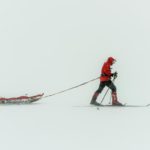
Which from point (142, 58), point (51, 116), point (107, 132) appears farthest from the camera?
point (142, 58)

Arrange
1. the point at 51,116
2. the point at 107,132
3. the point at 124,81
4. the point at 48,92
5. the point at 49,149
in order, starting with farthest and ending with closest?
the point at 124,81, the point at 48,92, the point at 51,116, the point at 107,132, the point at 49,149

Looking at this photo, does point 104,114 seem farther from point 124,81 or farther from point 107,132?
point 124,81

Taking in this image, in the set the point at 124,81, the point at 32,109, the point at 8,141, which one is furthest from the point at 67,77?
the point at 8,141

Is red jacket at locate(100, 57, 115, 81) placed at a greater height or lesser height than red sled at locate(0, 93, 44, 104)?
greater

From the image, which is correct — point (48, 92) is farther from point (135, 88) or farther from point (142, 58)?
point (142, 58)

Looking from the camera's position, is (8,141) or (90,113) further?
(90,113)

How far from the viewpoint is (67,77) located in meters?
44.9

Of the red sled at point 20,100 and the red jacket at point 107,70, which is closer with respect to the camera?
the red jacket at point 107,70

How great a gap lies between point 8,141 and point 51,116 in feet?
11.3

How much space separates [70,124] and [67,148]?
2.86 metres

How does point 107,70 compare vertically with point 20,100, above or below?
above

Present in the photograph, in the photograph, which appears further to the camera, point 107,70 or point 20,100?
point 20,100

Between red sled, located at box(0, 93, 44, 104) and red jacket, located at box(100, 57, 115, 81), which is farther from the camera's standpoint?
red sled, located at box(0, 93, 44, 104)

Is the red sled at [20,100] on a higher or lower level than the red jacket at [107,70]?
lower
